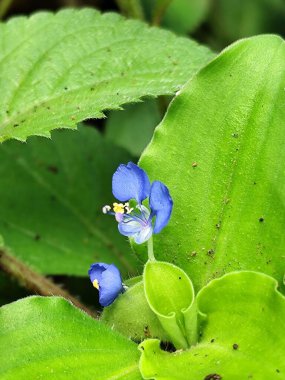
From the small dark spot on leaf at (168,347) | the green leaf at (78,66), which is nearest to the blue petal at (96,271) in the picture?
the small dark spot on leaf at (168,347)

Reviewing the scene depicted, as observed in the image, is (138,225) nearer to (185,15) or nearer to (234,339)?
(234,339)

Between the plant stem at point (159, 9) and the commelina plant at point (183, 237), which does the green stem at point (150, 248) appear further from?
the plant stem at point (159, 9)

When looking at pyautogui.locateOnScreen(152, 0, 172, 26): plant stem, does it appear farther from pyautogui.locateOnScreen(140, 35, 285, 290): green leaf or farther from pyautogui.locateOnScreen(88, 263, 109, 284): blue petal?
pyautogui.locateOnScreen(88, 263, 109, 284): blue petal

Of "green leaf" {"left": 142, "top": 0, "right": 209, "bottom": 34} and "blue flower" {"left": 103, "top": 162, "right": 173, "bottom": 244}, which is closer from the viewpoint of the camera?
"blue flower" {"left": 103, "top": 162, "right": 173, "bottom": 244}

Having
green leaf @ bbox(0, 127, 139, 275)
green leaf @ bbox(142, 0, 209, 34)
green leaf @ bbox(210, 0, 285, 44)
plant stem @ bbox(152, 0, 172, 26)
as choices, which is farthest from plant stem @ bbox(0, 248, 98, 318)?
green leaf @ bbox(210, 0, 285, 44)

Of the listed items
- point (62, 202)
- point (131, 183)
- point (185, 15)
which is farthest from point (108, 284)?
point (185, 15)
